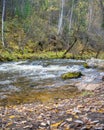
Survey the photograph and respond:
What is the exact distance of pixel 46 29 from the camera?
36781 millimetres

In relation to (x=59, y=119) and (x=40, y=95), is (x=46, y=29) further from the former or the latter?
(x=59, y=119)

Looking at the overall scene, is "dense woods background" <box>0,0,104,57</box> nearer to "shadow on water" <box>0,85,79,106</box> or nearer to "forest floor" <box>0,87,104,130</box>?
"shadow on water" <box>0,85,79,106</box>

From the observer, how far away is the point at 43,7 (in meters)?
44.2

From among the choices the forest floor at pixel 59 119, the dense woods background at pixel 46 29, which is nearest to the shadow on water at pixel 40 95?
the forest floor at pixel 59 119

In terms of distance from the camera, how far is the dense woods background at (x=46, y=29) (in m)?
30.0

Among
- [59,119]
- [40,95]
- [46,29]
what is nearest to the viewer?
[59,119]

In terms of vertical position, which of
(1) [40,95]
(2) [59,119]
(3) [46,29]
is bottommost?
(3) [46,29]

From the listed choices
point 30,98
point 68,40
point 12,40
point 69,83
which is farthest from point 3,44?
point 30,98

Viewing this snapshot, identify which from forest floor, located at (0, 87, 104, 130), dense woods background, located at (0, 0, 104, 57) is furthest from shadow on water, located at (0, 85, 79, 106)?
dense woods background, located at (0, 0, 104, 57)

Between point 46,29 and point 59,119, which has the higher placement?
point 59,119

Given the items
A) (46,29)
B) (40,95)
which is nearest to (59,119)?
(40,95)

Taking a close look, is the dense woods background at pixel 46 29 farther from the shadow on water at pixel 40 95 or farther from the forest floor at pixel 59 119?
the forest floor at pixel 59 119

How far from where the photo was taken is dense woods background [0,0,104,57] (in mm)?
29995

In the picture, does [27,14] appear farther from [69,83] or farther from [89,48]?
[69,83]
